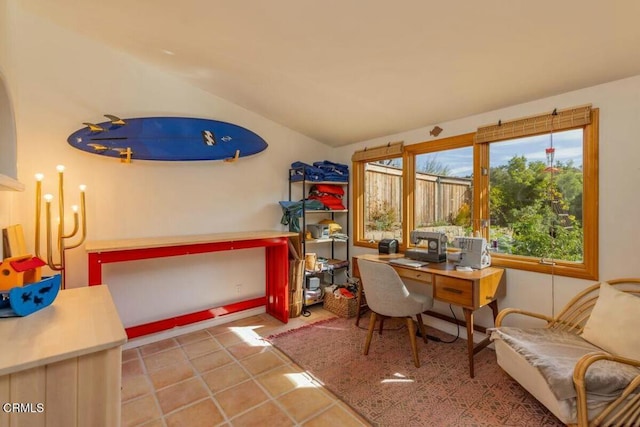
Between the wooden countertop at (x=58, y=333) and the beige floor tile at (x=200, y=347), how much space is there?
1.44 meters

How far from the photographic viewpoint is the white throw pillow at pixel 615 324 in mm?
1660

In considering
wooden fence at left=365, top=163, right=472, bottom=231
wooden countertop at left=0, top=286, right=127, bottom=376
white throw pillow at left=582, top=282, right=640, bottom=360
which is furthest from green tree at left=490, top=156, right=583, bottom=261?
wooden countertop at left=0, top=286, right=127, bottom=376

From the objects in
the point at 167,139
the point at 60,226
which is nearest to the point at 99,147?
the point at 167,139

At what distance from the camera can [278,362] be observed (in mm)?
2395

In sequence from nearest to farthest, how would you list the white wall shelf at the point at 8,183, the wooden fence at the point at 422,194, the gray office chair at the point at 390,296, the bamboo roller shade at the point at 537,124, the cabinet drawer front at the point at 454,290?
the white wall shelf at the point at 8,183, the bamboo roller shade at the point at 537,124, the cabinet drawer front at the point at 454,290, the gray office chair at the point at 390,296, the wooden fence at the point at 422,194

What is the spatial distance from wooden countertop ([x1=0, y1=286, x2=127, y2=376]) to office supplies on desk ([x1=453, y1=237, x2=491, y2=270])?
8.21 ft

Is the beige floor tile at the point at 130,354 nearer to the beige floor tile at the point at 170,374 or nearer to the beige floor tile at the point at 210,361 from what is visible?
the beige floor tile at the point at 170,374

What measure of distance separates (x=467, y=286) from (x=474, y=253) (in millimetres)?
419

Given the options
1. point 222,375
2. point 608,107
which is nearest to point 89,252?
point 222,375

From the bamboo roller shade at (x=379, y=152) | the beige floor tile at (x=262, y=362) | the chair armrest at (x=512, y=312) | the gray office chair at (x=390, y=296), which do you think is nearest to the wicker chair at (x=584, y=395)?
the chair armrest at (x=512, y=312)

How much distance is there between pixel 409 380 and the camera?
2154mm

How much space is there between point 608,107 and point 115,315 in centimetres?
320

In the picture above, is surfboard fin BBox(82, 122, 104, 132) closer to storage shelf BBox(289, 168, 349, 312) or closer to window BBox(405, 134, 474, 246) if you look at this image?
storage shelf BBox(289, 168, 349, 312)

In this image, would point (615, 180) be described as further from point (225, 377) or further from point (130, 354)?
point (130, 354)
